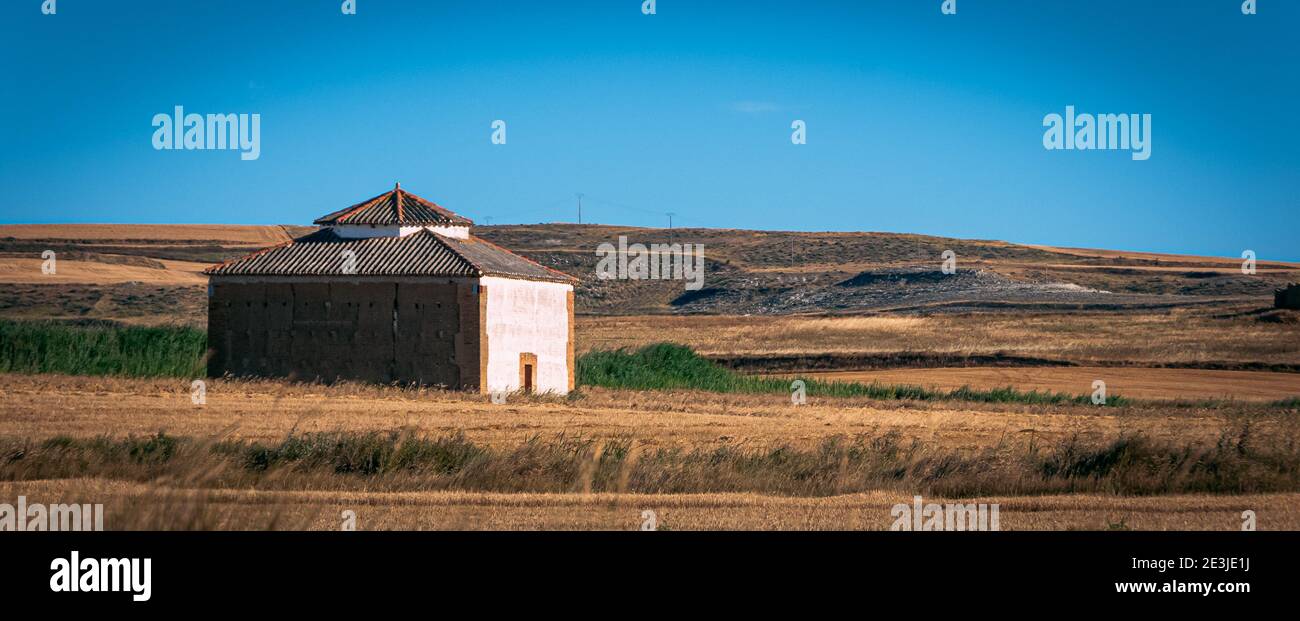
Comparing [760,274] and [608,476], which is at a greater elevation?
[760,274]

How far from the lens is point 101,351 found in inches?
1487

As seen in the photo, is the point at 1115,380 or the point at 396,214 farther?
Result: the point at 1115,380

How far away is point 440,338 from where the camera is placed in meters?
34.8

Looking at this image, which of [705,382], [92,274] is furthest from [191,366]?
[92,274]

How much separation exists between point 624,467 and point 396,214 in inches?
929

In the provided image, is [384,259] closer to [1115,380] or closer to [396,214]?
[396,214]

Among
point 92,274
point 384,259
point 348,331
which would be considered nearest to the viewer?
point 348,331

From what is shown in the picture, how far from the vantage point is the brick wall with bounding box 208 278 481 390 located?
34.7 meters

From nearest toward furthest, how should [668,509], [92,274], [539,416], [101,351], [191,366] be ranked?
[668,509] < [539,416] < [191,366] < [101,351] < [92,274]
